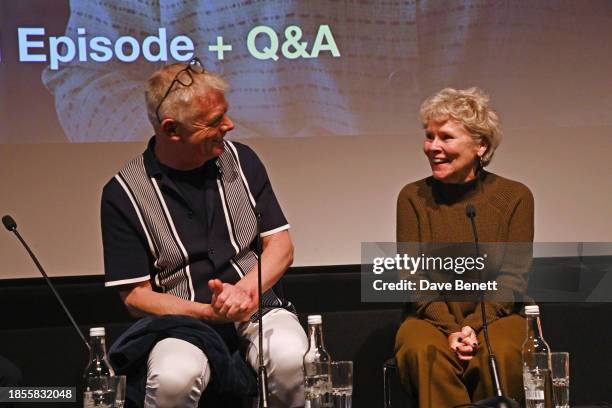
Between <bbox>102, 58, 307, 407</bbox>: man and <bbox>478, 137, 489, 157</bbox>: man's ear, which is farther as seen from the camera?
<bbox>478, 137, 489, 157</bbox>: man's ear

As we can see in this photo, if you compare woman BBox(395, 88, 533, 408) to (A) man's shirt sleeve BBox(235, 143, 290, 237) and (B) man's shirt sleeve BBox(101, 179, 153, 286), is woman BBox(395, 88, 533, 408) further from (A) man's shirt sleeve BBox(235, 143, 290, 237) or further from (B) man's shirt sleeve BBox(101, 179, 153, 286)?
(B) man's shirt sleeve BBox(101, 179, 153, 286)

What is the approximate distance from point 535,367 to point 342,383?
0.61 meters

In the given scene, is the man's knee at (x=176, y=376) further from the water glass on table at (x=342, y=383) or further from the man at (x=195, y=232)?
the water glass on table at (x=342, y=383)

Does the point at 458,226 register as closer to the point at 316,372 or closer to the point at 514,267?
the point at 514,267

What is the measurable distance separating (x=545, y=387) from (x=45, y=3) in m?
2.60

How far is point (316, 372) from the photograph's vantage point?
310cm

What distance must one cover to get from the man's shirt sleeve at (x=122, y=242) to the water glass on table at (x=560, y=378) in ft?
4.42

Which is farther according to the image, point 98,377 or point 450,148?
point 450,148

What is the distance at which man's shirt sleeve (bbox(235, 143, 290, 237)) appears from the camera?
3.53 metres

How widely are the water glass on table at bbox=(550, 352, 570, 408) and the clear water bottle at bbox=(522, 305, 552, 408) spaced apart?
43mm

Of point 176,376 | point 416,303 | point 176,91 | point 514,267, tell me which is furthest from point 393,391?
point 176,91

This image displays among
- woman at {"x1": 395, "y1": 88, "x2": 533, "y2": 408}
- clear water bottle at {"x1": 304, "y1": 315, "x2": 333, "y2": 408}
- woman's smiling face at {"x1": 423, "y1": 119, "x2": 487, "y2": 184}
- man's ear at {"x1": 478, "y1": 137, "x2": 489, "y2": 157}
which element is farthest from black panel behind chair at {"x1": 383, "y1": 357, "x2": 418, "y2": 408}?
man's ear at {"x1": 478, "y1": 137, "x2": 489, "y2": 157}

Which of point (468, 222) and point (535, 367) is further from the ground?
point (468, 222)

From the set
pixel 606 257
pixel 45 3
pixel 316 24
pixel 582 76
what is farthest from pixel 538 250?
pixel 45 3
